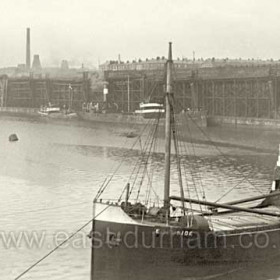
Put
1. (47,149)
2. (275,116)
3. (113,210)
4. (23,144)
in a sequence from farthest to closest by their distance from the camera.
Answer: (275,116) → (23,144) → (47,149) → (113,210)

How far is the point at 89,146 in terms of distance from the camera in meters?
75.4

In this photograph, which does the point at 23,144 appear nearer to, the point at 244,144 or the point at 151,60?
the point at 244,144

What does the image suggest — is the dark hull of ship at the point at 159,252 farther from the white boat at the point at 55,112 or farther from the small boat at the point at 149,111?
the white boat at the point at 55,112

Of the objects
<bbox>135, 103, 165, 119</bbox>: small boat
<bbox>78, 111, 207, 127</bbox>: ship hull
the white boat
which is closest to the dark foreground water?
<bbox>78, 111, 207, 127</bbox>: ship hull

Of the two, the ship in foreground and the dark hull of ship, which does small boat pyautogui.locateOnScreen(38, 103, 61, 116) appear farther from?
the dark hull of ship

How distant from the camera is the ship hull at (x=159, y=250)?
23234 millimetres

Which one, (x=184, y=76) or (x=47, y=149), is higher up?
(x=184, y=76)

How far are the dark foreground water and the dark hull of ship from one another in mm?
1087

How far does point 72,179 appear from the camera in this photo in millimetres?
49438

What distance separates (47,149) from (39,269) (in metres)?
47.0

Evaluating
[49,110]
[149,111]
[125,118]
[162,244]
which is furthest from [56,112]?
[162,244]

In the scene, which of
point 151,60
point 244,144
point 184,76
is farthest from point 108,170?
point 151,60

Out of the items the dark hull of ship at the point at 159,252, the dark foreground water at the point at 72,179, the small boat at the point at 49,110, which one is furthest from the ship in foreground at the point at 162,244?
the small boat at the point at 49,110

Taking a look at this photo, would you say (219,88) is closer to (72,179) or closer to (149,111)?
(149,111)
